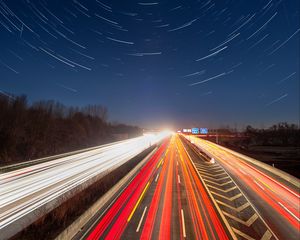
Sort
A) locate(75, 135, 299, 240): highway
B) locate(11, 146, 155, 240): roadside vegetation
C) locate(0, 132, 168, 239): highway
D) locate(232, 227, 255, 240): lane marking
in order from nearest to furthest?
1. locate(11, 146, 155, 240): roadside vegetation
2. locate(232, 227, 255, 240): lane marking
3. locate(75, 135, 299, 240): highway
4. locate(0, 132, 168, 239): highway

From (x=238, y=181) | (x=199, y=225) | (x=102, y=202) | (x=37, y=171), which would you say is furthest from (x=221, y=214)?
(x=37, y=171)

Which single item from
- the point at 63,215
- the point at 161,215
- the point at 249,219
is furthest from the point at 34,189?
the point at 249,219

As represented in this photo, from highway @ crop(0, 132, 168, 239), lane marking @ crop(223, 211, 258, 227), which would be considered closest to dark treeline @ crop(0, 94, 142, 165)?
highway @ crop(0, 132, 168, 239)

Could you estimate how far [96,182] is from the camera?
75.1 ft

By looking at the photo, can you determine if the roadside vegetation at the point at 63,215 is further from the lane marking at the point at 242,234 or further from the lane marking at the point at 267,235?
the lane marking at the point at 267,235

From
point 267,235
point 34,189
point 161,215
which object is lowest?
point 267,235

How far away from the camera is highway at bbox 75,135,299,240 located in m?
12.9

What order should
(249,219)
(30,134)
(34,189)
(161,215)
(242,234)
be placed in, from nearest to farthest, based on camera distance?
(242,234)
(249,219)
(161,215)
(34,189)
(30,134)

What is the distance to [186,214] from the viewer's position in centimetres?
1553

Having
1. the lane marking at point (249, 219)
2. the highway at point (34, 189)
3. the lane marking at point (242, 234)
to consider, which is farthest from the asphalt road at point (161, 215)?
the highway at point (34, 189)

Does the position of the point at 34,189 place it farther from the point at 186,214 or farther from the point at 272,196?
the point at 272,196

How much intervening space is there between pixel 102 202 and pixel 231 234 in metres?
10.2

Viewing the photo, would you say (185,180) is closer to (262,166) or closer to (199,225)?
(199,225)

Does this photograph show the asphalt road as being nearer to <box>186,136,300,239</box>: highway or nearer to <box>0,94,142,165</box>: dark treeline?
<box>186,136,300,239</box>: highway
